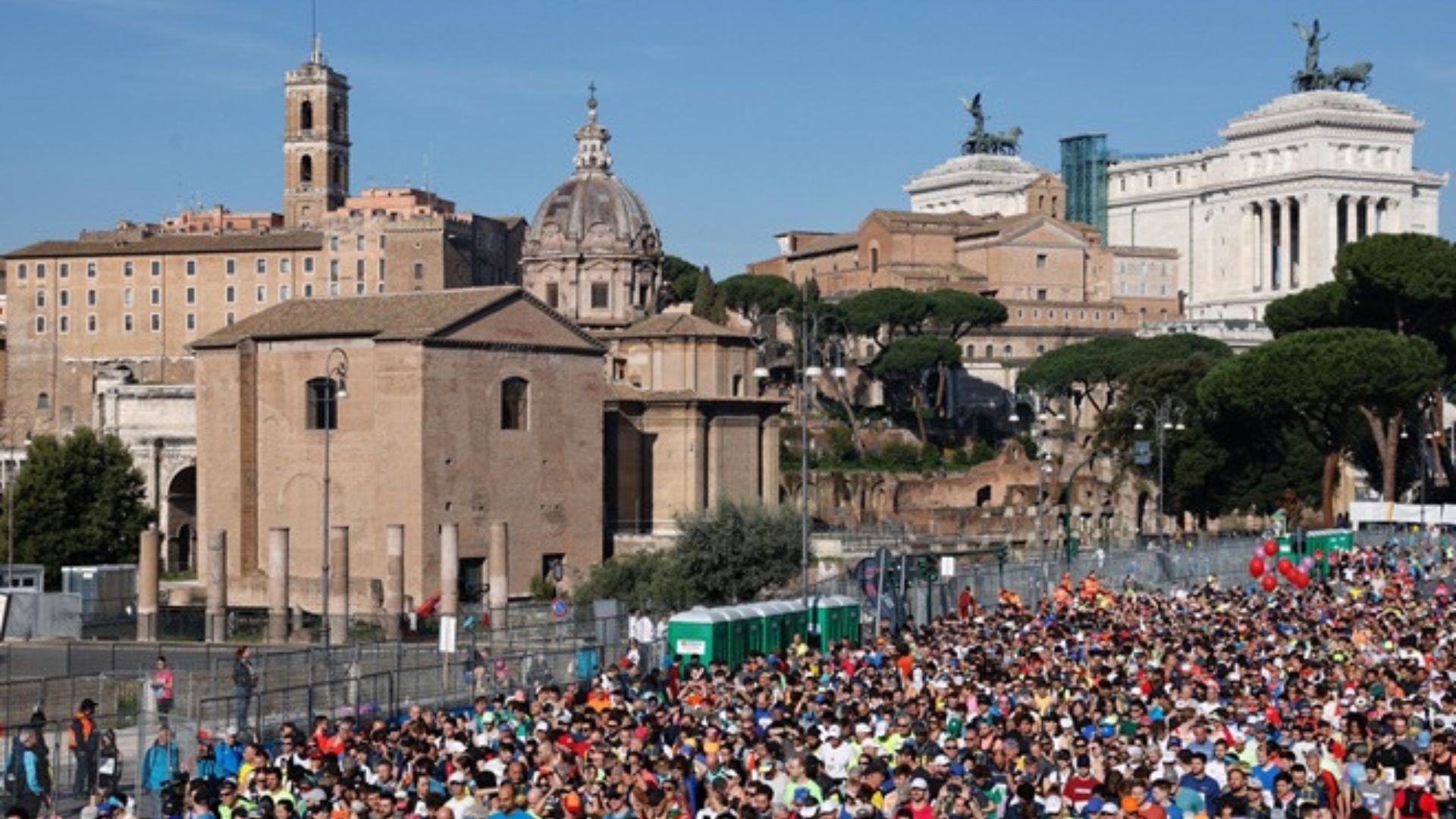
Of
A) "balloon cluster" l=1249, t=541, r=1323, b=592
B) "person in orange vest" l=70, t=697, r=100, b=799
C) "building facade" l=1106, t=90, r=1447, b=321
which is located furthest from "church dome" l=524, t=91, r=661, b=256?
"person in orange vest" l=70, t=697, r=100, b=799

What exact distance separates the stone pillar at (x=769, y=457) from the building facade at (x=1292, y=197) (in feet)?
195

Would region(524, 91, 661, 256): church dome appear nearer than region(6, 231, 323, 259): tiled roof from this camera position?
Yes

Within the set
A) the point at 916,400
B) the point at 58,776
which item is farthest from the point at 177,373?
the point at 58,776

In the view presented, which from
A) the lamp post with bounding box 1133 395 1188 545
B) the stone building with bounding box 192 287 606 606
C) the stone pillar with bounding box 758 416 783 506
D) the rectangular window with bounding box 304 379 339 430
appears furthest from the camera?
the lamp post with bounding box 1133 395 1188 545

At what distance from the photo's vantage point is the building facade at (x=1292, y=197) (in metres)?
130

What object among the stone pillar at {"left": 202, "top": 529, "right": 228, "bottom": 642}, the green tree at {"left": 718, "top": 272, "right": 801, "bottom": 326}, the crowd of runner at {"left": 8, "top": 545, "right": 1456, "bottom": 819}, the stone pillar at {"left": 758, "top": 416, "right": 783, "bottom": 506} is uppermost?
the green tree at {"left": 718, "top": 272, "right": 801, "bottom": 326}

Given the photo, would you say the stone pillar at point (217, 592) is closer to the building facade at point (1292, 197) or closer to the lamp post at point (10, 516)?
the lamp post at point (10, 516)

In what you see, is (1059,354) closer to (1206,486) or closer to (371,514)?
(1206,486)

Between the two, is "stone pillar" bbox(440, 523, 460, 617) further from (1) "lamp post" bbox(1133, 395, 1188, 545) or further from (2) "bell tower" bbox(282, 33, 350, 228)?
(2) "bell tower" bbox(282, 33, 350, 228)

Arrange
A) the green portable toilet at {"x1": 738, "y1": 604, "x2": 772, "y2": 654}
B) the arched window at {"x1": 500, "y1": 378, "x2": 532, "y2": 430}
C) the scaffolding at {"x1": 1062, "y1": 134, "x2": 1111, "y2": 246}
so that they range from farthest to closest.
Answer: the scaffolding at {"x1": 1062, "y1": 134, "x2": 1111, "y2": 246}
the arched window at {"x1": 500, "y1": 378, "x2": 532, "y2": 430}
the green portable toilet at {"x1": 738, "y1": 604, "x2": 772, "y2": 654}

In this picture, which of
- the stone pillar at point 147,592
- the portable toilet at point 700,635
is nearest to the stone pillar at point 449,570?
the stone pillar at point 147,592

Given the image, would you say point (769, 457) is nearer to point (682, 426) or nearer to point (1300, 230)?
point (682, 426)

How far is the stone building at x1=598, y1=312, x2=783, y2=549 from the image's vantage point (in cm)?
6775

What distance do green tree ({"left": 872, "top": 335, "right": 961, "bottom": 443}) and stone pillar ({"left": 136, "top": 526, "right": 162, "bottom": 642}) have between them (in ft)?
173
